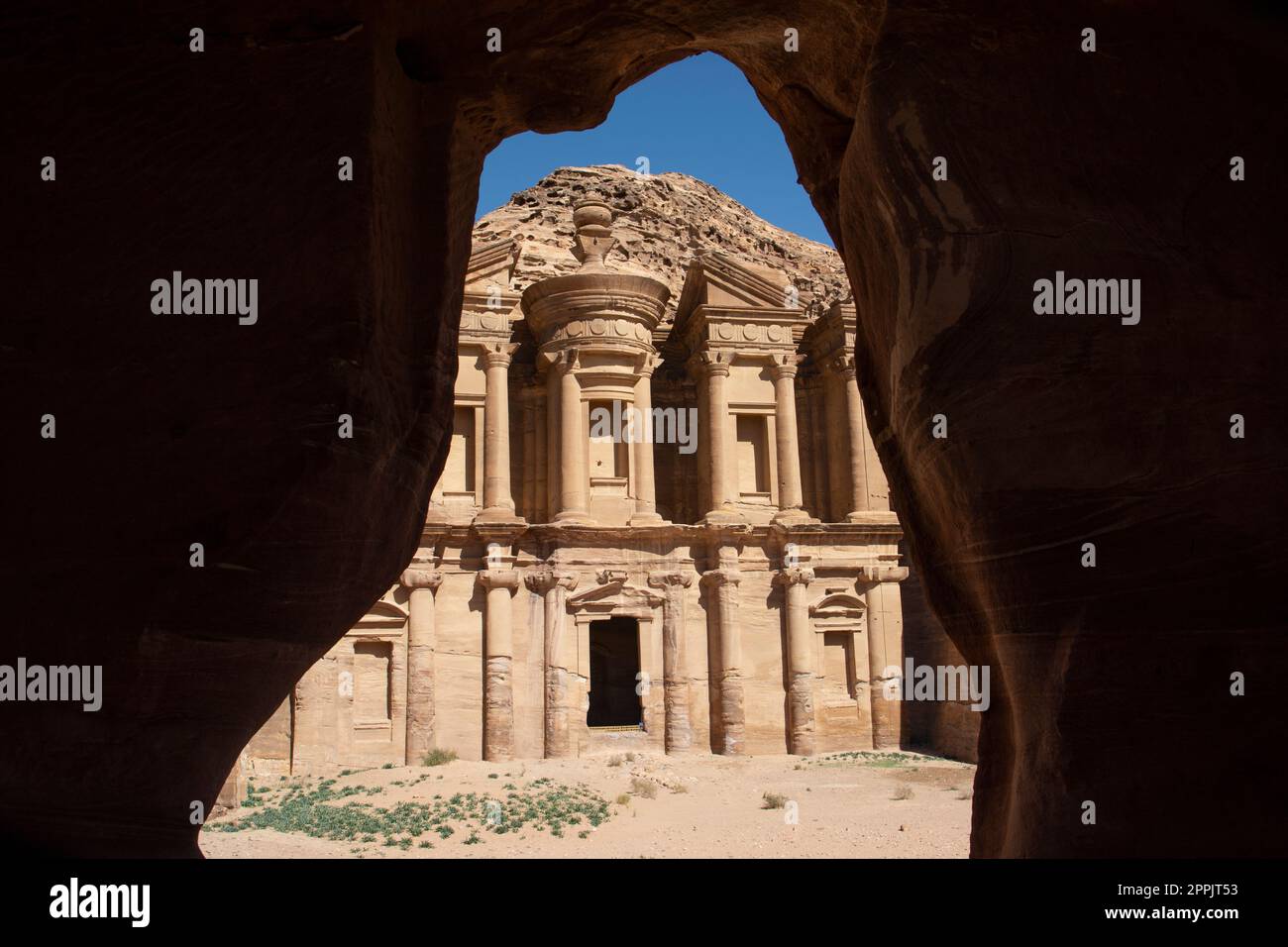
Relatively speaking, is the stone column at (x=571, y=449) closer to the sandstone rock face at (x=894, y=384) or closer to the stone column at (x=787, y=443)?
the stone column at (x=787, y=443)

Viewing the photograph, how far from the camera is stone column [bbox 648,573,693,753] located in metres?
21.9

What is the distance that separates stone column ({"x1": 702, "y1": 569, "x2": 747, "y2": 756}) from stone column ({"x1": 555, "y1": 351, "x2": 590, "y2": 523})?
3185 mm

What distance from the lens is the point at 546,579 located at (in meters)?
22.0

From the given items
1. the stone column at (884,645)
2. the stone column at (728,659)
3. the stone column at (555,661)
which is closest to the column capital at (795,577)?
the stone column at (728,659)

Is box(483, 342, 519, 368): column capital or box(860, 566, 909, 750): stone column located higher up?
box(483, 342, 519, 368): column capital

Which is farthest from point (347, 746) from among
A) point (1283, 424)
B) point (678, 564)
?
point (1283, 424)

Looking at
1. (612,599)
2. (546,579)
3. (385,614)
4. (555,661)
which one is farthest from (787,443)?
(385,614)

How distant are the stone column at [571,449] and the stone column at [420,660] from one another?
3.13 meters

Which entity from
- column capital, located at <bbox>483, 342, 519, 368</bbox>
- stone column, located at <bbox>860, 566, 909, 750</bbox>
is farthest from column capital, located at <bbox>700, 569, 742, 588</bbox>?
column capital, located at <bbox>483, 342, 519, 368</bbox>

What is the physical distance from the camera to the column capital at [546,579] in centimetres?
2205

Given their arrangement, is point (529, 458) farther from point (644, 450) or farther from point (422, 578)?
point (422, 578)

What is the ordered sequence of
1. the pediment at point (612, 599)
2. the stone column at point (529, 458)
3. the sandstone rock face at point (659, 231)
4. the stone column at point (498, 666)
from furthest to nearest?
the sandstone rock face at point (659, 231) < the stone column at point (529, 458) < the pediment at point (612, 599) < the stone column at point (498, 666)

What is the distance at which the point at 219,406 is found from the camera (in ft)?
14.0

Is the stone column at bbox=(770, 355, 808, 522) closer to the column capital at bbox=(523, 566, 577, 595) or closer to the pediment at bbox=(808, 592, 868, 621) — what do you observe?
the pediment at bbox=(808, 592, 868, 621)
